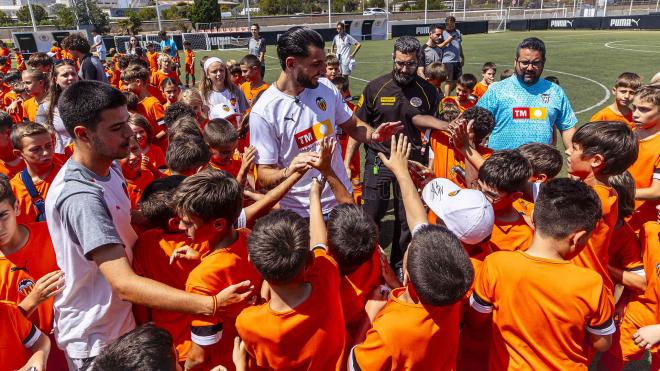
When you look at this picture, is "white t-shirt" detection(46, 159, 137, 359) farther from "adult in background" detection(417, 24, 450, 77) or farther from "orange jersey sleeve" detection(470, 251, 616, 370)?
"adult in background" detection(417, 24, 450, 77)

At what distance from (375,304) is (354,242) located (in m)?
0.44

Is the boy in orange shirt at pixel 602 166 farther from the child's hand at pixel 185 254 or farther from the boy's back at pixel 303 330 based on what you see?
the child's hand at pixel 185 254

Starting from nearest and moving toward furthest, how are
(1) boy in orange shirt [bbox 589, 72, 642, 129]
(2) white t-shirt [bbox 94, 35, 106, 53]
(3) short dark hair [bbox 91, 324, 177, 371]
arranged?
(3) short dark hair [bbox 91, 324, 177, 371] → (1) boy in orange shirt [bbox 589, 72, 642, 129] → (2) white t-shirt [bbox 94, 35, 106, 53]

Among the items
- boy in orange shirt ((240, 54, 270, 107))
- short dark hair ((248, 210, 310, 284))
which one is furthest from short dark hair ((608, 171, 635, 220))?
boy in orange shirt ((240, 54, 270, 107))

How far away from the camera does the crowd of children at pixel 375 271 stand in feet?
6.78

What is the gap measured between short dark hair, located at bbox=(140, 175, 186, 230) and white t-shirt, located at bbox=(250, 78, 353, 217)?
88cm

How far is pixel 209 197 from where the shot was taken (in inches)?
90.9

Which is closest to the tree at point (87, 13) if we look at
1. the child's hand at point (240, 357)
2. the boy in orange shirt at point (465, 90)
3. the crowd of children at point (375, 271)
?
the boy in orange shirt at point (465, 90)

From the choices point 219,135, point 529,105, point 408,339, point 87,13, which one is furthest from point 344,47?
point 87,13

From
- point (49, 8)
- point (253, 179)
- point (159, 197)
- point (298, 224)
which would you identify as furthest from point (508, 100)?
point (49, 8)

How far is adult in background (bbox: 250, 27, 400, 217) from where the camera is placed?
3355mm

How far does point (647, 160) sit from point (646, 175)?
5.4 inches

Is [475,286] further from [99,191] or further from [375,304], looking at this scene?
[99,191]

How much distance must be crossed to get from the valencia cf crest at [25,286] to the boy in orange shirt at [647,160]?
4699mm
